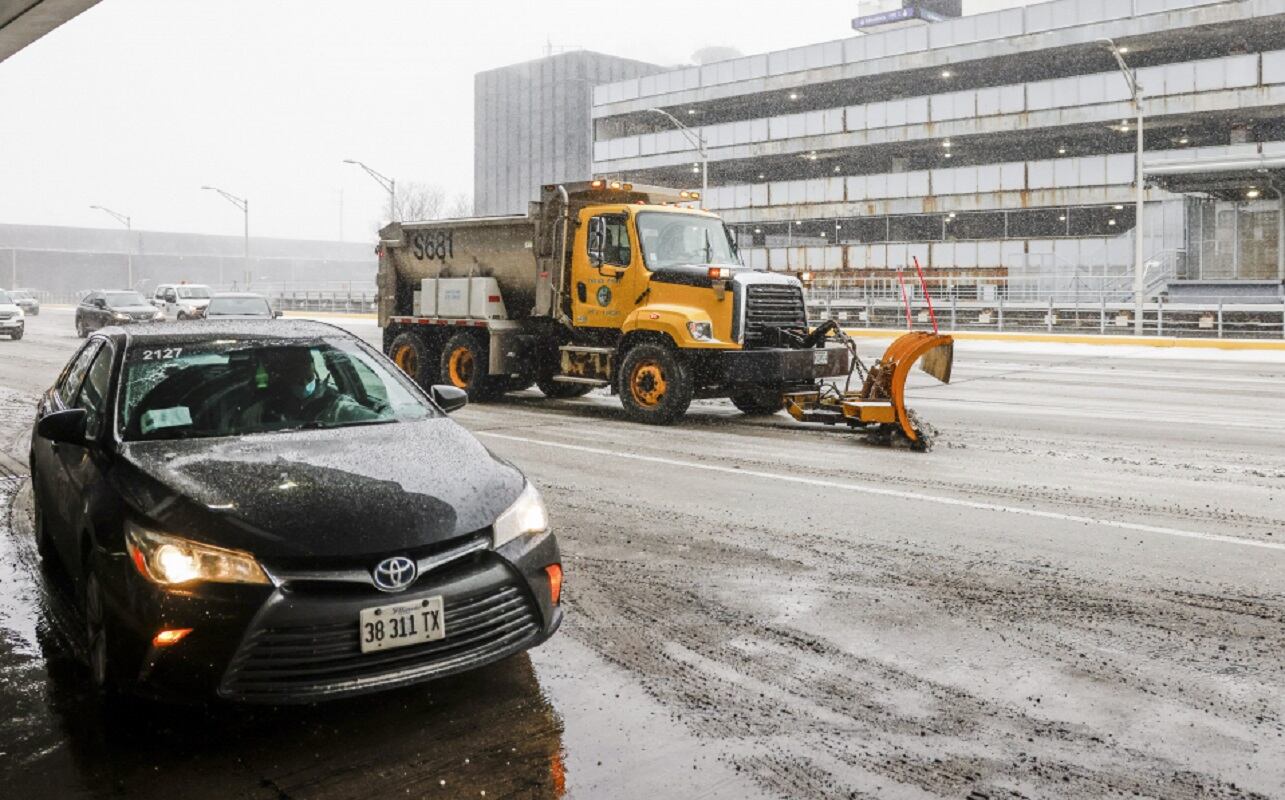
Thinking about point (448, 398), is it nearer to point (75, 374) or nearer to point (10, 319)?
point (75, 374)

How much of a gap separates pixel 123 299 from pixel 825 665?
3696 cm

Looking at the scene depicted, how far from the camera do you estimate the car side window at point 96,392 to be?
5.26 metres

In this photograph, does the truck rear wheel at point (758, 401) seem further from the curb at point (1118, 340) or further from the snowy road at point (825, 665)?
the curb at point (1118, 340)

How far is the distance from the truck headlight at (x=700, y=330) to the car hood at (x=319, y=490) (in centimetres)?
813

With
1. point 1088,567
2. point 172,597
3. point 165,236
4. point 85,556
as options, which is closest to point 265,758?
point 172,597

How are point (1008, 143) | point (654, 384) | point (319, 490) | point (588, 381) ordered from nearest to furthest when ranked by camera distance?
1. point (319, 490)
2. point (654, 384)
3. point (588, 381)
4. point (1008, 143)

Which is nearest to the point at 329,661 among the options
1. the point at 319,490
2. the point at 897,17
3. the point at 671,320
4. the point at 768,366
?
the point at 319,490

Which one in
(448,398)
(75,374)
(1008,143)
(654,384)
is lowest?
(654,384)

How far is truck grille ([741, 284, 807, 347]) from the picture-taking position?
13.2 meters

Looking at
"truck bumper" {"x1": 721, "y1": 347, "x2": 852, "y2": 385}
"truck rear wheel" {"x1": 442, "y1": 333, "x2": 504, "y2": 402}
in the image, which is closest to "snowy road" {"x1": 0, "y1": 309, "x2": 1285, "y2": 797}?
"truck bumper" {"x1": 721, "y1": 347, "x2": 852, "y2": 385}

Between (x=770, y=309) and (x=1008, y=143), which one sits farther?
(x=1008, y=143)

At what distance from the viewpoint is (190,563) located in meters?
4.04

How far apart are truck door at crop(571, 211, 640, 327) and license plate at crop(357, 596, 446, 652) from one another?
10.1m

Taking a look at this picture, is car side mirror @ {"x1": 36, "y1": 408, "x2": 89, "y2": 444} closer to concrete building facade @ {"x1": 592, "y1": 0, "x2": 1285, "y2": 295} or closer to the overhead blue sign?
concrete building facade @ {"x1": 592, "y1": 0, "x2": 1285, "y2": 295}
